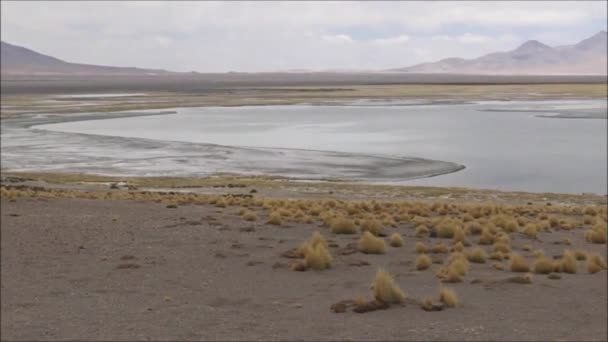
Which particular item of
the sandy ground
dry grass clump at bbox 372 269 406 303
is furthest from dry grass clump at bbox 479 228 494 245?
dry grass clump at bbox 372 269 406 303

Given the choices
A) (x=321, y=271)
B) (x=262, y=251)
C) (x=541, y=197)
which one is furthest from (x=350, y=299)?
(x=541, y=197)

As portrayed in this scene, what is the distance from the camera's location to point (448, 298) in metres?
10.6

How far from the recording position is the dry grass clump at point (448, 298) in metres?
10.5

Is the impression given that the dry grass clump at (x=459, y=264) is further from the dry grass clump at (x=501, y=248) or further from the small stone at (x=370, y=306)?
the small stone at (x=370, y=306)

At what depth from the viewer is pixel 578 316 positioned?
1021 cm

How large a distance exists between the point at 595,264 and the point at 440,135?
3885 cm

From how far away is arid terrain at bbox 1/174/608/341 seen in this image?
968cm

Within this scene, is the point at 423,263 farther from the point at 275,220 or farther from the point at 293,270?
the point at 275,220

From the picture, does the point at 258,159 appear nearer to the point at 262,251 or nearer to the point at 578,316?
the point at 262,251

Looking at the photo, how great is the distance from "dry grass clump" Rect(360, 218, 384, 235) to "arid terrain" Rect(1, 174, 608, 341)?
7 centimetres

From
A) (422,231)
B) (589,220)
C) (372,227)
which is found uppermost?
(372,227)

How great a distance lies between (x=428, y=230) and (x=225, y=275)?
228 inches

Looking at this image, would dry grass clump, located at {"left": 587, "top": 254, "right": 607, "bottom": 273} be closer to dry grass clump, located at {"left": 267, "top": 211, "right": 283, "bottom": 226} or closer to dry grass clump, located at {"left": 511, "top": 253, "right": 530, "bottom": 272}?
dry grass clump, located at {"left": 511, "top": 253, "right": 530, "bottom": 272}

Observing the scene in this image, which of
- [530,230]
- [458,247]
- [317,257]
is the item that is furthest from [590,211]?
[317,257]
